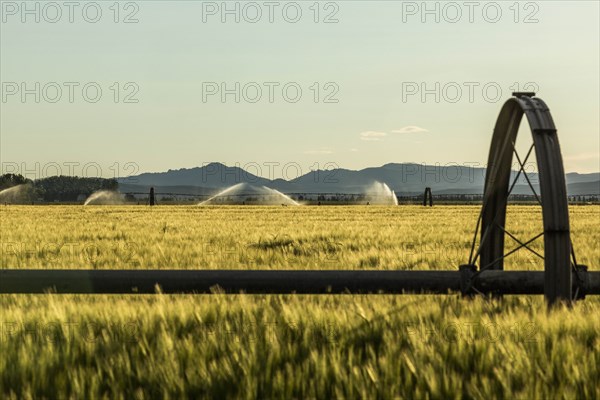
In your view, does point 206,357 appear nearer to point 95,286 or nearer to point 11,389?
point 11,389

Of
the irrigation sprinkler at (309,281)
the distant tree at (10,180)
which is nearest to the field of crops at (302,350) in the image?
the irrigation sprinkler at (309,281)

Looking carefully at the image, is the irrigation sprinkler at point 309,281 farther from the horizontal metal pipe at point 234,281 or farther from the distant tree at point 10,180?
the distant tree at point 10,180

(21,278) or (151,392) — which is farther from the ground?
(21,278)

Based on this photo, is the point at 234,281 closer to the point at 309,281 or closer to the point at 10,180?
the point at 309,281

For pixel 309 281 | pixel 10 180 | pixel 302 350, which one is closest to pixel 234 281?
pixel 309 281

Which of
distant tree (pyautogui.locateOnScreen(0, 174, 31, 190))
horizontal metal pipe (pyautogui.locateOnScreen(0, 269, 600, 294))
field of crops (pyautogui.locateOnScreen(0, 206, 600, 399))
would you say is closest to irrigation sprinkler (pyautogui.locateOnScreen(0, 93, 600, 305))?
horizontal metal pipe (pyautogui.locateOnScreen(0, 269, 600, 294))

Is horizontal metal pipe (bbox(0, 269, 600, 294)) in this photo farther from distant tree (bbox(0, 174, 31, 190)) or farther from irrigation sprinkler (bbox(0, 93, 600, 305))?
distant tree (bbox(0, 174, 31, 190))

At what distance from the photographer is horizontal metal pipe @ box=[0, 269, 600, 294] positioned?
5.94 meters

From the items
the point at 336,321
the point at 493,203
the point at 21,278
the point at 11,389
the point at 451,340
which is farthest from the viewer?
A: the point at 493,203

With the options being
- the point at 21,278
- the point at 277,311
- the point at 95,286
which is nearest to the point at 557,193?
the point at 277,311

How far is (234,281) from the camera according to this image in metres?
5.95

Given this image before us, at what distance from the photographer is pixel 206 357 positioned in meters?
4.37

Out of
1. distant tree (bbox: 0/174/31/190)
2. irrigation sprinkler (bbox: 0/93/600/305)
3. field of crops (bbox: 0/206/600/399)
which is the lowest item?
field of crops (bbox: 0/206/600/399)

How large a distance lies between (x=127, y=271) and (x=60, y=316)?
2.87 feet
